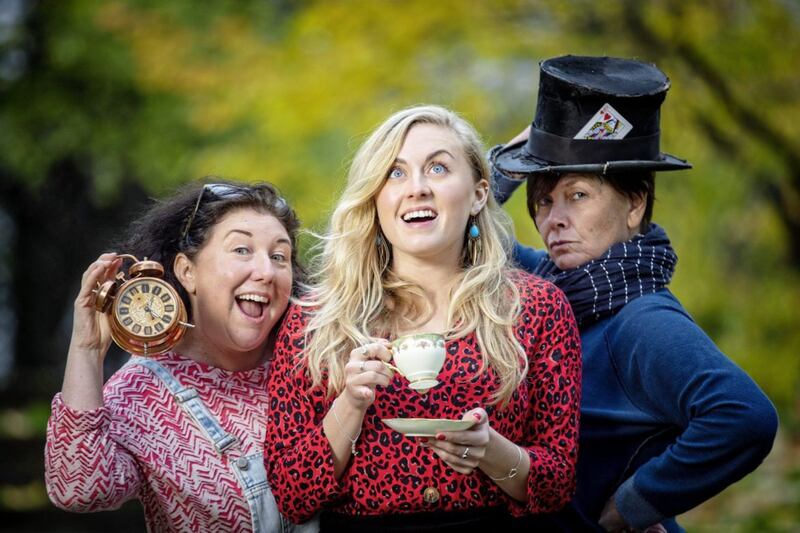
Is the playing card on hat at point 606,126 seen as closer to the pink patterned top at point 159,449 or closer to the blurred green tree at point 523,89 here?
the pink patterned top at point 159,449

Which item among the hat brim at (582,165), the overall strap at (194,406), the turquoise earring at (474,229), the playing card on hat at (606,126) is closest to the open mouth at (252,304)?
the overall strap at (194,406)

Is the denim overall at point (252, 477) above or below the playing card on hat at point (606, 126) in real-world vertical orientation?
below

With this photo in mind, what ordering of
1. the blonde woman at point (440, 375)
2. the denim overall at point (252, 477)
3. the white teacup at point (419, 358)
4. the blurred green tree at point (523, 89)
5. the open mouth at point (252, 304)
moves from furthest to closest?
the blurred green tree at point (523, 89), the open mouth at point (252, 304), the denim overall at point (252, 477), the blonde woman at point (440, 375), the white teacup at point (419, 358)

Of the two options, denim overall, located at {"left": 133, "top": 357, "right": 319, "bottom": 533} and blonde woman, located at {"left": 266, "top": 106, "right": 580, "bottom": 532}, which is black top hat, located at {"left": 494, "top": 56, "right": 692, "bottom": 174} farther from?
denim overall, located at {"left": 133, "top": 357, "right": 319, "bottom": 533}

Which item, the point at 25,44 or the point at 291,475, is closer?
the point at 291,475

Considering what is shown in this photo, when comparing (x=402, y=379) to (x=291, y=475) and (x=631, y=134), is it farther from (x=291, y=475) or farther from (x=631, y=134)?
(x=631, y=134)

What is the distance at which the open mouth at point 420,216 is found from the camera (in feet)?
11.6

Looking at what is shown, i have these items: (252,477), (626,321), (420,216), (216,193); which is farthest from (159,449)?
(626,321)

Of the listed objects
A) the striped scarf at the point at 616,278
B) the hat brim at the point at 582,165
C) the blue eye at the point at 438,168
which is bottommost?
the striped scarf at the point at 616,278

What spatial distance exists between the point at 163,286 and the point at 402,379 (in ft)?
2.79

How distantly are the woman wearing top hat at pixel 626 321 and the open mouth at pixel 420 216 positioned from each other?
654 mm

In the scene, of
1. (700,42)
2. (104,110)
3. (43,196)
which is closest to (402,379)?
(700,42)

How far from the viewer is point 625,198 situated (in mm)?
4105

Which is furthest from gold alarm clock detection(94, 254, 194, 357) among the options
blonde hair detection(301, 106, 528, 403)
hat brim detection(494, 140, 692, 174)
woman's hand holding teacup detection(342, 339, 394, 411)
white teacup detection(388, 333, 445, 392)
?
hat brim detection(494, 140, 692, 174)
